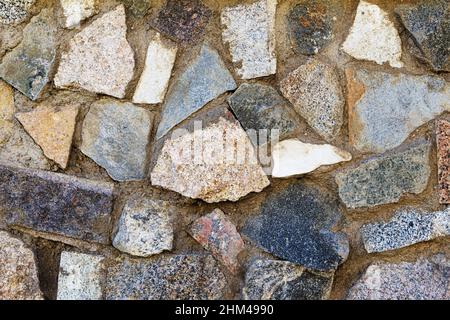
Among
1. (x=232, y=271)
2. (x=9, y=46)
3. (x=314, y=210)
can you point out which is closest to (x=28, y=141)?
(x=9, y=46)

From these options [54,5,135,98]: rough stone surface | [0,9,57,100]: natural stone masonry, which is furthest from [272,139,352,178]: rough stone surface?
[0,9,57,100]: natural stone masonry

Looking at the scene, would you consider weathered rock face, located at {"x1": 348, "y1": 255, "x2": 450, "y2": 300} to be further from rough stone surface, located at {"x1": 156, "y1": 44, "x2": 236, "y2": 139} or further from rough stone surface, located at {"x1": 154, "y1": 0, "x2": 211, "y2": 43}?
rough stone surface, located at {"x1": 154, "y1": 0, "x2": 211, "y2": 43}

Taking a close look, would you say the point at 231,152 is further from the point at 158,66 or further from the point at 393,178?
the point at 393,178

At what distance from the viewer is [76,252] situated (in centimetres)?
166

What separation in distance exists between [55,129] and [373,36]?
77 cm

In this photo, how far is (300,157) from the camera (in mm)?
1627

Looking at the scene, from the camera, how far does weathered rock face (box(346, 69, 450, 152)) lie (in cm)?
162

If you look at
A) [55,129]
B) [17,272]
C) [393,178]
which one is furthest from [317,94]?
[17,272]

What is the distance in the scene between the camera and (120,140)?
1.66 m

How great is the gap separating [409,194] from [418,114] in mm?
185

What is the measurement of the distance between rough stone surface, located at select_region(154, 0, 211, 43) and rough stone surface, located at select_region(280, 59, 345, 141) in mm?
235

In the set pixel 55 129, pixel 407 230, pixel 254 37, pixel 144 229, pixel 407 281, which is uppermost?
pixel 254 37

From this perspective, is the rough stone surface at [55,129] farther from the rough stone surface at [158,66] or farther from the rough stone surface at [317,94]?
the rough stone surface at [317,94]

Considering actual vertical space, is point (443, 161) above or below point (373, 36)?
below
